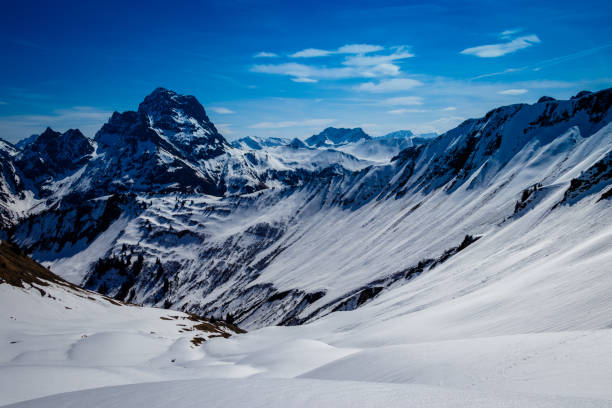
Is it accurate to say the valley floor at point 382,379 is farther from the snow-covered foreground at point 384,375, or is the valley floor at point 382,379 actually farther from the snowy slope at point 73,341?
the snowy slope at point 73,341

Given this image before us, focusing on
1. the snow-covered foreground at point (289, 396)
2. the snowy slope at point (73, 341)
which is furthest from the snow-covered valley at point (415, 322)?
the snowy slope at point (73, 341)

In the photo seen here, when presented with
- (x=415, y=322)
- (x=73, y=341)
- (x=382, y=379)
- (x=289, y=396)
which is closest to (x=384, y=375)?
(x=382, y=379)

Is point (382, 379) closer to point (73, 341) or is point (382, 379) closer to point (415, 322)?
point (415, 322)

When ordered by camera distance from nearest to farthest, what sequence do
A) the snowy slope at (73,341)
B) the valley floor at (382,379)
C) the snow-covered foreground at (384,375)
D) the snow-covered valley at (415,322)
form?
the valley floor at (382,379)
the snow-covered foreground at (384,375)
the snow-covered valley at (415,322)
the snowy slope at (73,341)

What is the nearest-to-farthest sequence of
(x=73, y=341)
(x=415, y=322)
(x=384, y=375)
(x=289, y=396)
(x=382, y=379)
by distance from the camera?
A: 1. (x=289, y=396)
2. (x=382, y=379)
3. (x=384, y=375)
4. (x=415, y=322)
5. (x=73, y=341)

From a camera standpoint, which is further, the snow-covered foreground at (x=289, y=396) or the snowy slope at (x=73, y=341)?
the snowy slope at (x=73, y=341)

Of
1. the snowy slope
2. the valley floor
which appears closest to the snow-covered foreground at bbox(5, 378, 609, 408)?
the valley floor

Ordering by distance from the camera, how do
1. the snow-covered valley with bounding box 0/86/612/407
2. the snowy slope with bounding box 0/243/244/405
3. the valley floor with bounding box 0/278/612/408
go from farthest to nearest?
the snowy slope with bounding box 0/243/244/405
the snow-covered valley with bounding box 0/86/612/407
the valley floor with bounding box 0/278/612/408

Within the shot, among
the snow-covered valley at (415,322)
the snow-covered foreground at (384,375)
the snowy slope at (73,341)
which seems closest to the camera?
the snow-covered foreground at (384,375)

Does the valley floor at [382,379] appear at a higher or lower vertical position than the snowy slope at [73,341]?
higher

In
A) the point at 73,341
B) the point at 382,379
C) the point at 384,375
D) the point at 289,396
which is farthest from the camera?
the point at 73,341

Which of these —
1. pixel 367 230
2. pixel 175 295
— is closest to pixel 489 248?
pixel 367 230

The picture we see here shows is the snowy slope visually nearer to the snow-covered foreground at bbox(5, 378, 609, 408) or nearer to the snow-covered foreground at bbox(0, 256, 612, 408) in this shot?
the snow-covered foreground at bbox(0, 256, 612, 408)

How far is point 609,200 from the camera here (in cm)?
4841
